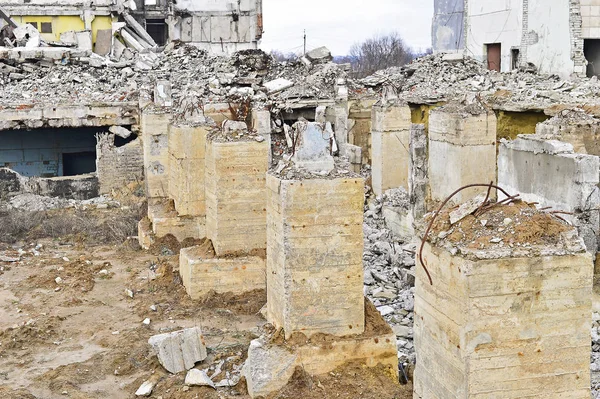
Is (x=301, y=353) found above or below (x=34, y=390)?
above

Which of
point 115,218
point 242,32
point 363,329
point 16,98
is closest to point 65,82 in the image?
point 16,98

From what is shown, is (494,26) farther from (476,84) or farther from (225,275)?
(225,275)

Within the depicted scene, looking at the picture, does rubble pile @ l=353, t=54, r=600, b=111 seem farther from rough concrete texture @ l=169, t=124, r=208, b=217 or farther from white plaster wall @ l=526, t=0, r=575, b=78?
rough concrete texture @ l=169, t=124, r=208, b=217

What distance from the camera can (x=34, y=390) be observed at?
7.43m

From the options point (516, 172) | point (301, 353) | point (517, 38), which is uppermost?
point (517, 38)

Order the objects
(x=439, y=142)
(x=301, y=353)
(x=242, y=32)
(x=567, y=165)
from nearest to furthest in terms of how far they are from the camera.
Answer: (x=301, y=353)
(x=567, y=165)
(x=439, y=142)
(x=242, y=32)

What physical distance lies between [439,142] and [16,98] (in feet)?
47.7

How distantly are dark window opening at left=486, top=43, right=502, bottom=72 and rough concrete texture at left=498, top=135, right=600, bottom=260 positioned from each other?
1474 cm

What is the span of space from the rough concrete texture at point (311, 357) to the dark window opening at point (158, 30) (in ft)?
95.9

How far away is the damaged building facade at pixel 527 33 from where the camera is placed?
63.0 ft

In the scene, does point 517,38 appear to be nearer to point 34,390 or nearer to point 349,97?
point 349,97

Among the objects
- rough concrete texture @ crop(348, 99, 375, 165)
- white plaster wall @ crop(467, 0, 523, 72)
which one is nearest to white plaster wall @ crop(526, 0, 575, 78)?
white plaster wall @ crop(467, 0, 523, 72)

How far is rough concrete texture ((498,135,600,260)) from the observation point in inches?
318

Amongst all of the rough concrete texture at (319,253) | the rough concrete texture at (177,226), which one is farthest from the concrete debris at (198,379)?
the rough concrete texture at (177,226)
